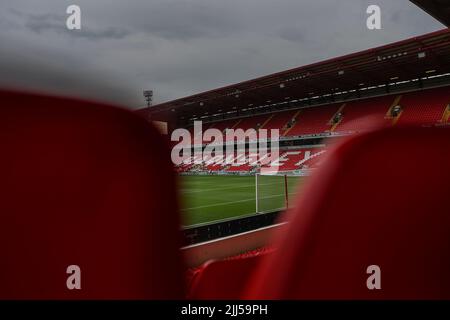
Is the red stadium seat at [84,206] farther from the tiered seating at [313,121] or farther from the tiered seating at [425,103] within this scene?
the tiered seating at [313,121]

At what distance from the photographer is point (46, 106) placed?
0.62 metres

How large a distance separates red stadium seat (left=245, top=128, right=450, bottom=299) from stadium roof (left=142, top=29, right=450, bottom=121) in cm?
1630

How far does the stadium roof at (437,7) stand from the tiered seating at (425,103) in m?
19.6

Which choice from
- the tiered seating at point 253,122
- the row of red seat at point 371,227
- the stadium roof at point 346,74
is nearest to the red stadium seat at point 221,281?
the row of red seat at point 371,227

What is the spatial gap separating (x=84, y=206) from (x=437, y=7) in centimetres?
772

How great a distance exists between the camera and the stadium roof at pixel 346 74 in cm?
2142

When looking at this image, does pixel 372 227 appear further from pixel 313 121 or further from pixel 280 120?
pixel 280 120

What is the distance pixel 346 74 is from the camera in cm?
2662

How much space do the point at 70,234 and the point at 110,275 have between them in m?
0.11

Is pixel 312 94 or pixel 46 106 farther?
pixel 312 94

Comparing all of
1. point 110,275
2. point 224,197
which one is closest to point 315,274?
point 110,275

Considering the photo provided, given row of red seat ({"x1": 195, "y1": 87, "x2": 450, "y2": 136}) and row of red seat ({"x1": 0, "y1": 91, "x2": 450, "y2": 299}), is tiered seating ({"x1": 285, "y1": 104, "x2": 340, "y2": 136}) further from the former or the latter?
row of red seat ({"x1": 0, "y1": 91, "x2": 450, "y2": 299})

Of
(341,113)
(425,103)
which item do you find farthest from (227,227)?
(341,113)
